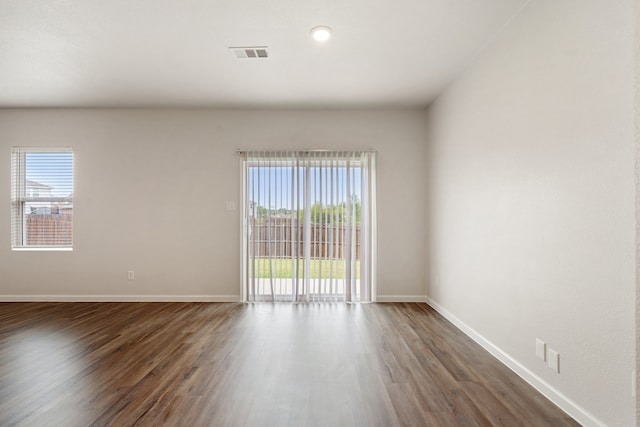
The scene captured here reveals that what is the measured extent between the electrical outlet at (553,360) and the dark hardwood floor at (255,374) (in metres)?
0.21

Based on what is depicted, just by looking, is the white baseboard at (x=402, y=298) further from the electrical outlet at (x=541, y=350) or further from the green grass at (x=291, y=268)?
the electrical outlet at (x=541, y=350)

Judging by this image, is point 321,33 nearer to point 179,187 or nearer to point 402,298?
point 179,187

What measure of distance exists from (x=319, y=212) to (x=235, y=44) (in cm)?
225

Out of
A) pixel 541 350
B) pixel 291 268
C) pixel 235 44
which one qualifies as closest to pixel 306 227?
pixel 291 268

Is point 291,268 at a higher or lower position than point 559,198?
lower

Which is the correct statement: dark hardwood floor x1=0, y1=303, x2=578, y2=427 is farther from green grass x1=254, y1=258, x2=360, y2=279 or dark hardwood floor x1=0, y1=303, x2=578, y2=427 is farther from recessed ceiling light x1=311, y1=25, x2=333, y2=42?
recessed ceiling light x1=311, y1=25, x2=333, y2=42

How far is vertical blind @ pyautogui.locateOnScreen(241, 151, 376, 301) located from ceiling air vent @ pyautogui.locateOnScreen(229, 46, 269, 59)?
1.50 meters

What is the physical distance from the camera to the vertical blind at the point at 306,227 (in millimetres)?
4344

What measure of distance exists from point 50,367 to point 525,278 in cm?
348

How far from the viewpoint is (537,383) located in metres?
2.10

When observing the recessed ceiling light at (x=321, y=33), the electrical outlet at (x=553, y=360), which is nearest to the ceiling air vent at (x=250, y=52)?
the recessed ceiling light at (x=321, y=33)

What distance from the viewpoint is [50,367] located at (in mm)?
2426

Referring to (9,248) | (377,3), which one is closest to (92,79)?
(9,248)

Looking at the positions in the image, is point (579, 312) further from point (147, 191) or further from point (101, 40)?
point (147, 191)
